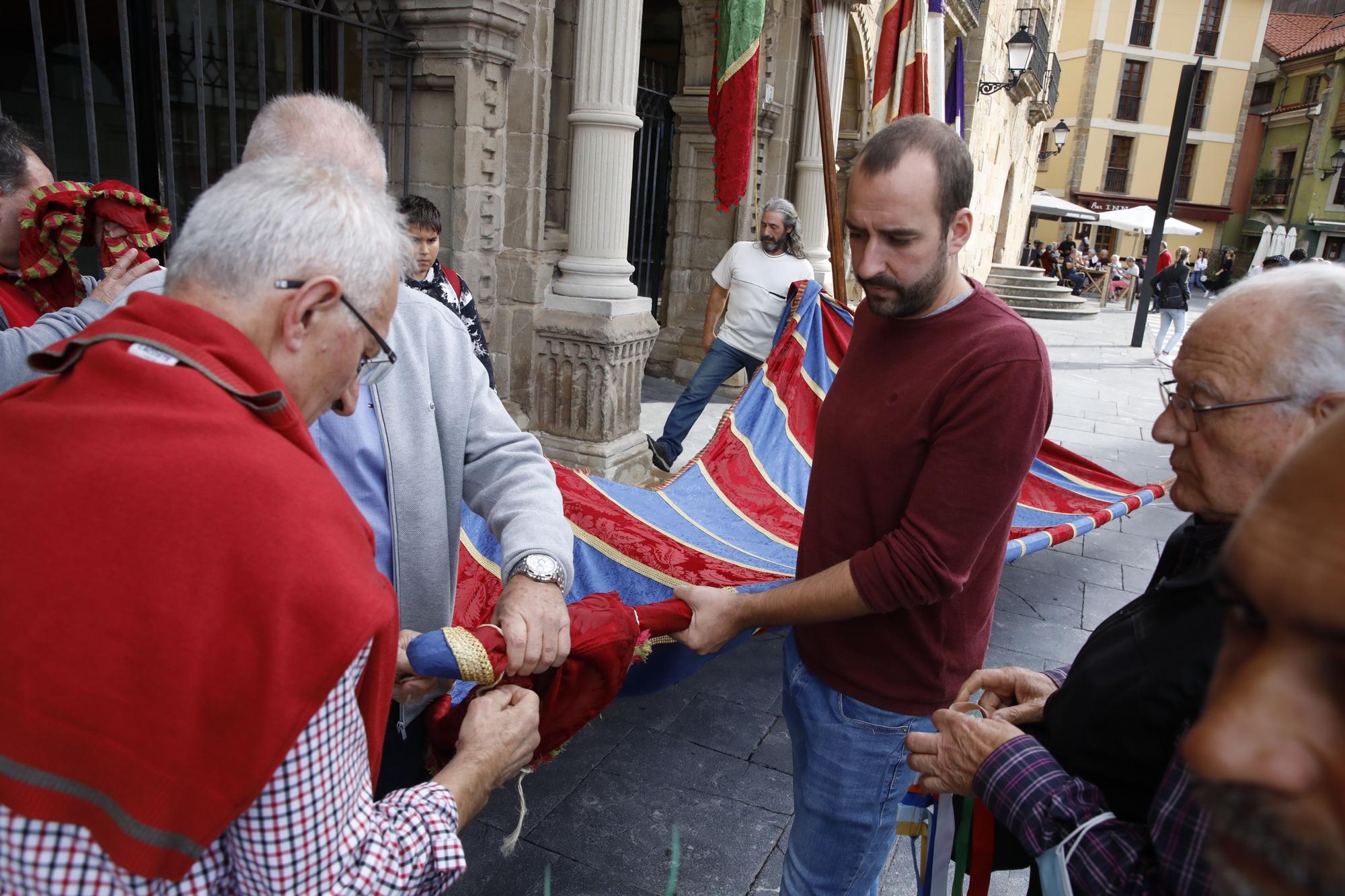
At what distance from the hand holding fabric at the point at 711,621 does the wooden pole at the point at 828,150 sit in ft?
12.7

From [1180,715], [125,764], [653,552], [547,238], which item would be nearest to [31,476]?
[125,764]

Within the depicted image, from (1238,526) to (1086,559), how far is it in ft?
18.6

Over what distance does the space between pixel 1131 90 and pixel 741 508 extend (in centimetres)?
4222

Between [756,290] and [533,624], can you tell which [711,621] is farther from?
[756,290]

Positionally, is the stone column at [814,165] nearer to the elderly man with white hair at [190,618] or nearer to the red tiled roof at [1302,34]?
the elderly man with white hair at [190,618]

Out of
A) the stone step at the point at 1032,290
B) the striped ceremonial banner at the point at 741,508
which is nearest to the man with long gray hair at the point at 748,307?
the striped ceremonial banner at the point at 741,508

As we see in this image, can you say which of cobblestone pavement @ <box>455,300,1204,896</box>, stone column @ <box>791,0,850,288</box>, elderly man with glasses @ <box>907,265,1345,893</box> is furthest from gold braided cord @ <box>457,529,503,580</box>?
stone column @ <box>791,0,850,288</box>

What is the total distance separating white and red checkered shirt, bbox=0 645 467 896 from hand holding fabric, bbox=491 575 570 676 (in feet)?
1.69

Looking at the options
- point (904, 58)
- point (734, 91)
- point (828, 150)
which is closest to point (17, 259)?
point (828, 150)

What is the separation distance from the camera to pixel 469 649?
1.50 metres

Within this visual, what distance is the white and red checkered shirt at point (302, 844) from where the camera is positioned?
838 millimetres

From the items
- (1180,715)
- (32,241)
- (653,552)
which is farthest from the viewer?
(653,552)

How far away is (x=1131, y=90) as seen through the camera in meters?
37.9

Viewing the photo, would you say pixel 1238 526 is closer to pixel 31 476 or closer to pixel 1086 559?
pixel 31 476
